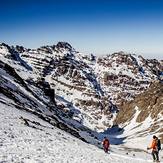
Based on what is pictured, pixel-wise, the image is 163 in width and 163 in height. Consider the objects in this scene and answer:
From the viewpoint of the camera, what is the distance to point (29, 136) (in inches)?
1337

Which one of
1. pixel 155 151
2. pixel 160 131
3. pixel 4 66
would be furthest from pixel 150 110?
pixel 155 151

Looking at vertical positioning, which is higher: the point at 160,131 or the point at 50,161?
the point at 160,131

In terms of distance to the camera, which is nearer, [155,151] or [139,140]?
[155,151]

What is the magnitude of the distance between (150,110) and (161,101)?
8537 mm

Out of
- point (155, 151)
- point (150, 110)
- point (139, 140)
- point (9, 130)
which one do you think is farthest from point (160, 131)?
point (9, 130)

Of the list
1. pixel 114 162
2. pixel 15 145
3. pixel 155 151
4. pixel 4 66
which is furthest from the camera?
pixel 4 66

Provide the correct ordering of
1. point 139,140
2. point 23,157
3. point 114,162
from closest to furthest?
point 23,157 → point 114,162 → point 139,140

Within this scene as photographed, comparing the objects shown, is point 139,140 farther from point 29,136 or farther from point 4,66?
point 29,136

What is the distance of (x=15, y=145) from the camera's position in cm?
2731

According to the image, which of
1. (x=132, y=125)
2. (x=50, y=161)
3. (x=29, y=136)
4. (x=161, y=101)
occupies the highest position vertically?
(x=161, y=101)

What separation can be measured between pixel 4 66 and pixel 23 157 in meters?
101

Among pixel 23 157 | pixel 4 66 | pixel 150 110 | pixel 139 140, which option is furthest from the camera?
pixel 150 110

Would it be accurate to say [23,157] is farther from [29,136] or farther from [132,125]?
[132,125]

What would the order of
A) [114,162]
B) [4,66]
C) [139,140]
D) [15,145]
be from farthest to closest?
[139,140] → [4,66] → [114,162] → [15,145]
